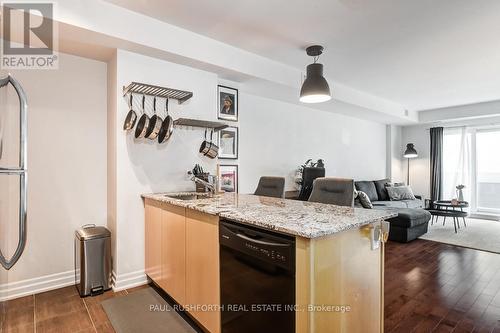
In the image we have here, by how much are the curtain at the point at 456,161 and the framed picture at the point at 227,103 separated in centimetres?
614

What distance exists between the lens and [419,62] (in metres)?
3.51

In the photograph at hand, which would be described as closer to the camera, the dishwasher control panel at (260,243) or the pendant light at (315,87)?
the dishwasher control panel at (260,243)

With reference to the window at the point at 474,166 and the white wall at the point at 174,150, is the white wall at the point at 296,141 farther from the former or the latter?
the window at the point at 474,166

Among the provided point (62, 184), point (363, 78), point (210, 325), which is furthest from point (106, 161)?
point (363, 78)

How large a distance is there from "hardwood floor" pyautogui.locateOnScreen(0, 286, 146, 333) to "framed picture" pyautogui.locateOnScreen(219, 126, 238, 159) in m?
1.92

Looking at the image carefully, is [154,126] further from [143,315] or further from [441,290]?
[441,290]

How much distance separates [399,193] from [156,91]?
5.84 meters

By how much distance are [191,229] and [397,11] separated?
2518 mm

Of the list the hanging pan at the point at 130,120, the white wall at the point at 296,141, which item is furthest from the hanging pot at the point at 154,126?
the white wall at the point at 296,141

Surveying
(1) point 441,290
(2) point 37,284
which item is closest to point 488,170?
(1) point 441,290

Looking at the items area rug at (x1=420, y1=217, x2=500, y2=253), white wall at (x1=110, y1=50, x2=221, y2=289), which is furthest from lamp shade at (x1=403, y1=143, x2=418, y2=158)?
white wall at (x1=110, y1=50, x2=221, y2=289)

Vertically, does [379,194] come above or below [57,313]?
above

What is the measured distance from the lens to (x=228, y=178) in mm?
3631

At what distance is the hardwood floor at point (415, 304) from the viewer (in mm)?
2012
